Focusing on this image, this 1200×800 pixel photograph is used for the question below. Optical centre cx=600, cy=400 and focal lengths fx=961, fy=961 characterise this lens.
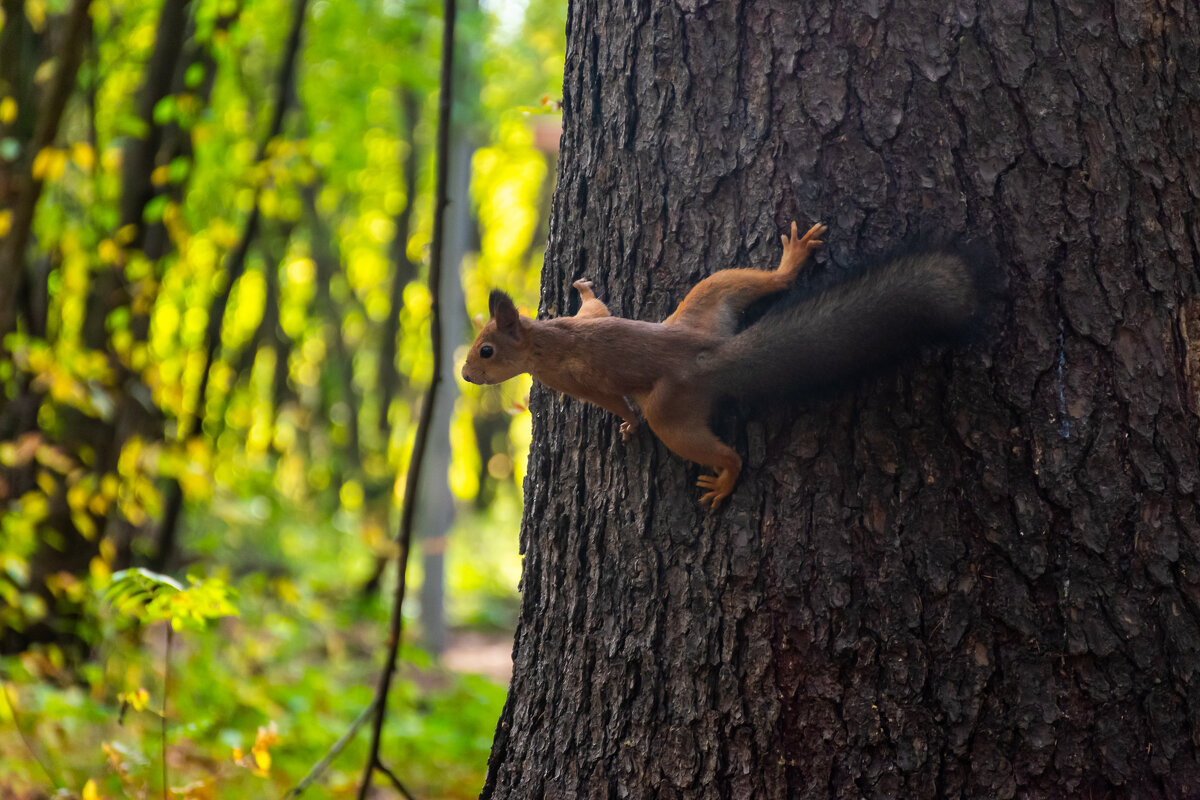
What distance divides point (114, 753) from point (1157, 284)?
9.07 feet

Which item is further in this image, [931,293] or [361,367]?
[361,367]

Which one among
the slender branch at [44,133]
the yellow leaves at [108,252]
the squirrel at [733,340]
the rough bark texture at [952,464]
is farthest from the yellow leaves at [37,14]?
the rough bark texture at [952,464]

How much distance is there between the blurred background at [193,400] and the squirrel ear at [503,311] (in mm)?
383

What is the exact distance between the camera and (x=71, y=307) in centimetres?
594

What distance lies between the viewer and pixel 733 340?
179 cm

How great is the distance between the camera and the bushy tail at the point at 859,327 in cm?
160

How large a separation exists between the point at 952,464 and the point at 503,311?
38.3 inches

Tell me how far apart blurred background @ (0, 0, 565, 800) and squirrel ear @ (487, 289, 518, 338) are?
383 mm

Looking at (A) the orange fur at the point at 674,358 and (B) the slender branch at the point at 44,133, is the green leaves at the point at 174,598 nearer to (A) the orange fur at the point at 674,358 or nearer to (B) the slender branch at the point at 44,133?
(A) the orange fur at the point at 674,358

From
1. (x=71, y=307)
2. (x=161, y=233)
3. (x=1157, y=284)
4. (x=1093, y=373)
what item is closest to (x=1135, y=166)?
(x=1157, y=284)

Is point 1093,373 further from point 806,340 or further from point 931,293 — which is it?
point 806,340

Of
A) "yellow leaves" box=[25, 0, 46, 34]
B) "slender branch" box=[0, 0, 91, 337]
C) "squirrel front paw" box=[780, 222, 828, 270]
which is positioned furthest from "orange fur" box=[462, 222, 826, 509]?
"yellow leaves" box=[25, 0, 46, 34]

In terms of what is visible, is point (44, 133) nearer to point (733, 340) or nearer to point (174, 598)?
point (174, 598)

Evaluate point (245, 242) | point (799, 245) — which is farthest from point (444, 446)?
point (799, 245)
